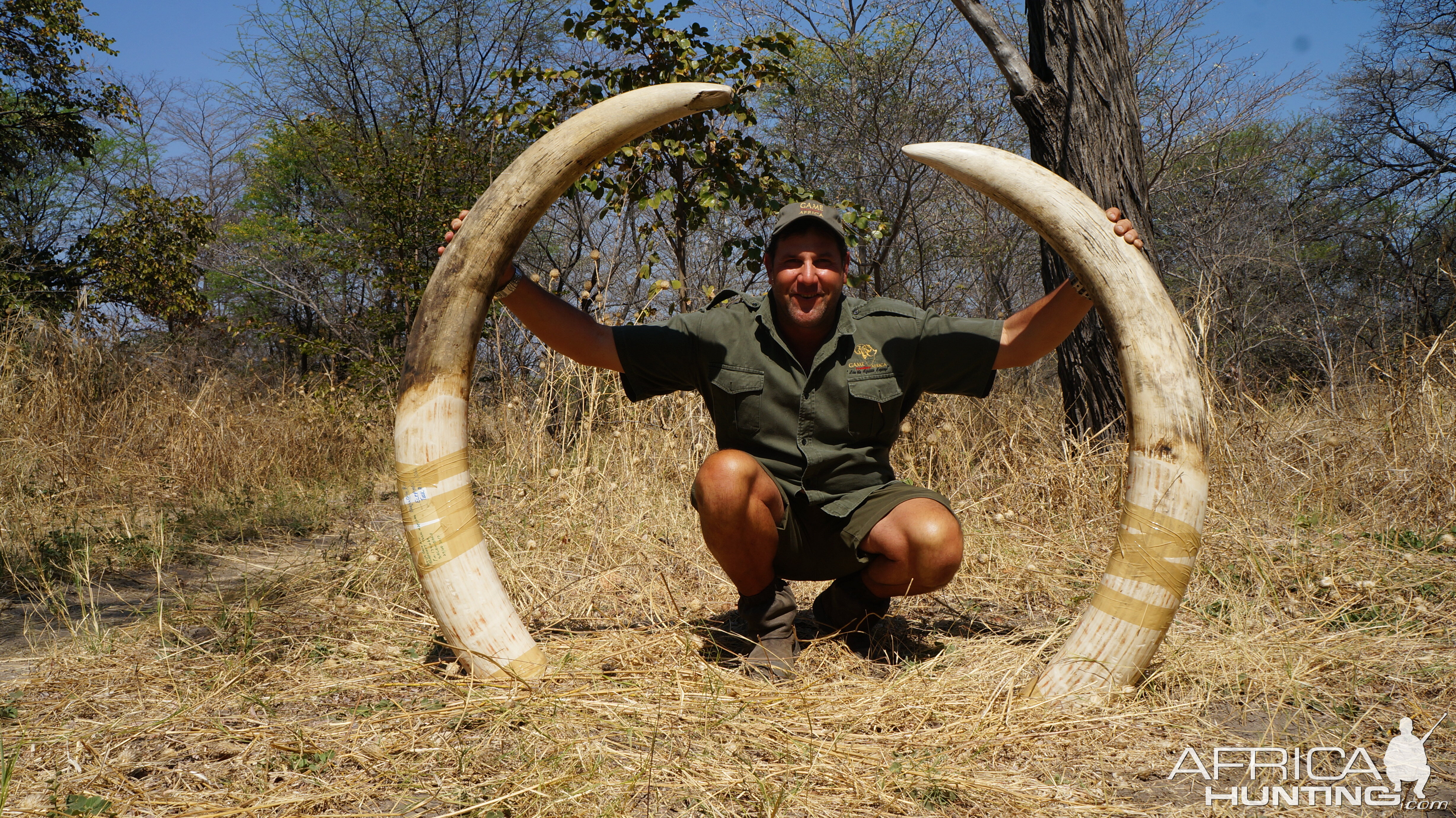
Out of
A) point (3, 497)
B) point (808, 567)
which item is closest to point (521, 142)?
point (3, 497)

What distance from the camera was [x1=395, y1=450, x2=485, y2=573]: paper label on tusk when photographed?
2471mm

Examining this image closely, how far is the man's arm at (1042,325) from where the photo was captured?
2648 mm

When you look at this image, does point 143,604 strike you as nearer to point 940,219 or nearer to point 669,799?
point 669,799

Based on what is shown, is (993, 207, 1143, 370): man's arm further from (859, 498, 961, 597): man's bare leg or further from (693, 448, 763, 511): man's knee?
(693, 448, 763, 511): man's knee

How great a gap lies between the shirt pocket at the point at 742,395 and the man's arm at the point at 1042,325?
2.56ft

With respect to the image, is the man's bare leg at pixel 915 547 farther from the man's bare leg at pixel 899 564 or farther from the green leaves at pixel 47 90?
the green leaves at pixel 47 90

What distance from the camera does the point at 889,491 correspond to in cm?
283

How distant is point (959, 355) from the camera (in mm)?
2814

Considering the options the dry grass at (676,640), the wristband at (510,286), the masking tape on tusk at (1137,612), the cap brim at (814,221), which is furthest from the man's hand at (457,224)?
the dry grass at (676,640)

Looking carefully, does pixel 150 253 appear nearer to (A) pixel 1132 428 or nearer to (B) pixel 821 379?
(B) pixel 821 379

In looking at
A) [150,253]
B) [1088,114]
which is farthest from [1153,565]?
[150,253]

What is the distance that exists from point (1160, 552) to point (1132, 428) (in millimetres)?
362

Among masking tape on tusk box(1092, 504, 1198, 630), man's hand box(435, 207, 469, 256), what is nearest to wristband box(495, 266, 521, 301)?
man's hand box(435, 207, 469, 256)

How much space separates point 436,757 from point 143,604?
2.09 meters
